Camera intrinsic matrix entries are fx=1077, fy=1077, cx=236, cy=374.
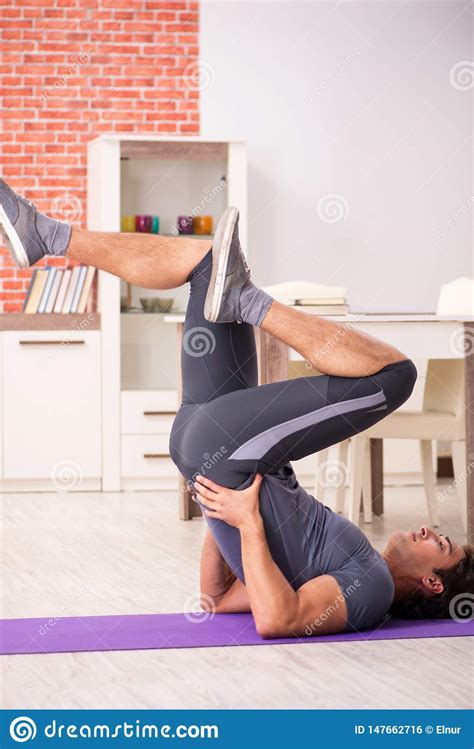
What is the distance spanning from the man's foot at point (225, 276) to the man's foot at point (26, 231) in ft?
1.15

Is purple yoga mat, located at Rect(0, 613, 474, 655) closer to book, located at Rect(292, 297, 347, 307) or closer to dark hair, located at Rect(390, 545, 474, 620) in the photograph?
dark hair, located at Rect(390, 545, 474, 620)

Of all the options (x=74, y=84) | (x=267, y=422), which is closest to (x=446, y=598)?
(x=267, y=422)

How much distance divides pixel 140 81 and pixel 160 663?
4.21 m

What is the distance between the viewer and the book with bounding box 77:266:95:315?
5.57 m

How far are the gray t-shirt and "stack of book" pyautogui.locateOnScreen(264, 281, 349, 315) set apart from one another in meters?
1.62

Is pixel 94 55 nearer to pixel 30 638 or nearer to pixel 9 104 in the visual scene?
pixel 9 104

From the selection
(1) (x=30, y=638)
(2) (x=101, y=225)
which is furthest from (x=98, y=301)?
(1) (x=30, y=638)

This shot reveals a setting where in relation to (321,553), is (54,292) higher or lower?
higher

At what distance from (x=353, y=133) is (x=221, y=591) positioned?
383cm

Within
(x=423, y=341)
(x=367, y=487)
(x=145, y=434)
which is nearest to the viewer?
(x=423, y=341)

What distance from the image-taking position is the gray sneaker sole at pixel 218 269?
8.06 ft

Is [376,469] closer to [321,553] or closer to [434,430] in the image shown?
[434,430]

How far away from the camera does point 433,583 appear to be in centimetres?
267

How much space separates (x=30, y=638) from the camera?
2621 mm
